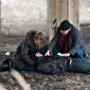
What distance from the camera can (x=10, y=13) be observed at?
16078 millimetres

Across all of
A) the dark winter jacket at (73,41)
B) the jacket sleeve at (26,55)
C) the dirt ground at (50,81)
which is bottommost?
the dirt ground at (50,81)

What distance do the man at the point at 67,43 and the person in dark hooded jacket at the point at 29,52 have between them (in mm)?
309

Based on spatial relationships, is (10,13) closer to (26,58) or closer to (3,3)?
(3,3)

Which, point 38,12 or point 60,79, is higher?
point 38,12

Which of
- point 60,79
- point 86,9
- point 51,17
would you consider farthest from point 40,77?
point 86,9

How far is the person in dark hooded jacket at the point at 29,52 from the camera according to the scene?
1088cm

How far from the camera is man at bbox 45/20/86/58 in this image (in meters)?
11.1

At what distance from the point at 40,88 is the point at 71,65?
1342mm

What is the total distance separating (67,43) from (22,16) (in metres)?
5.02

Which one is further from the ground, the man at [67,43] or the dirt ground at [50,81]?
the man at [67,43]

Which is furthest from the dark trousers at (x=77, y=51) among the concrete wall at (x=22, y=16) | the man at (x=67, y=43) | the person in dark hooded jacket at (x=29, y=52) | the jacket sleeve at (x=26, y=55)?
the concrete wall at (x=22, y=16)

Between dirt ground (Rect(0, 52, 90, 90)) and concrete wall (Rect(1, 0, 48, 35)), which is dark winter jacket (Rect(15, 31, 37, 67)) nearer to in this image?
dirt ground (Rect(0, 52, 90, 90))

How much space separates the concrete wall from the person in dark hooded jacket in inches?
196

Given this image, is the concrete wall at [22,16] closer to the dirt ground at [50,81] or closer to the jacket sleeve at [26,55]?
the jacket sleeve at [26,55]
